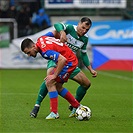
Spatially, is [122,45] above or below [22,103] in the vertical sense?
below

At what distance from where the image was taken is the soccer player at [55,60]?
30.2 feet

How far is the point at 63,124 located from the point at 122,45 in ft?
53.4

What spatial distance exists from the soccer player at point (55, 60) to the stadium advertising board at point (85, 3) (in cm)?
1851

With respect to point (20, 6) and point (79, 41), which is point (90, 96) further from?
point (20, 6)

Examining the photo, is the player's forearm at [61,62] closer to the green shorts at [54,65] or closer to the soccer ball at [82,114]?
the green shorts at [54,65]

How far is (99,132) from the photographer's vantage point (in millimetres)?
8312

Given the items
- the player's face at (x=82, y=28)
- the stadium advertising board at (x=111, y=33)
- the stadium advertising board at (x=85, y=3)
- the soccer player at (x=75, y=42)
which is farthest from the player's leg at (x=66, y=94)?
the stadium advertising board at (x=85, y=3)

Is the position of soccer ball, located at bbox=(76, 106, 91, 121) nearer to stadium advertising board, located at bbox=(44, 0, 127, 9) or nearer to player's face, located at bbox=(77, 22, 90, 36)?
player's face, located at bbox=(77, 22, 90, 36)

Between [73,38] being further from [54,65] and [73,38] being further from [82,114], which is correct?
[82,114]

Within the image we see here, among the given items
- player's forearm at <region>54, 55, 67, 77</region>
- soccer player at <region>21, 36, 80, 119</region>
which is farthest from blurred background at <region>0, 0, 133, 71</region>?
player's forearm at <region>54, 55, 67, 77</region>

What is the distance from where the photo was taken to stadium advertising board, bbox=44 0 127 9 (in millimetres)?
28062

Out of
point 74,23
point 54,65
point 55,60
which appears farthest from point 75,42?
point 74,23

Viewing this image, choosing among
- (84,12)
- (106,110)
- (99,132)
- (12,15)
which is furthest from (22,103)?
(84,12)

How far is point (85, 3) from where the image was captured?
1107 inches
